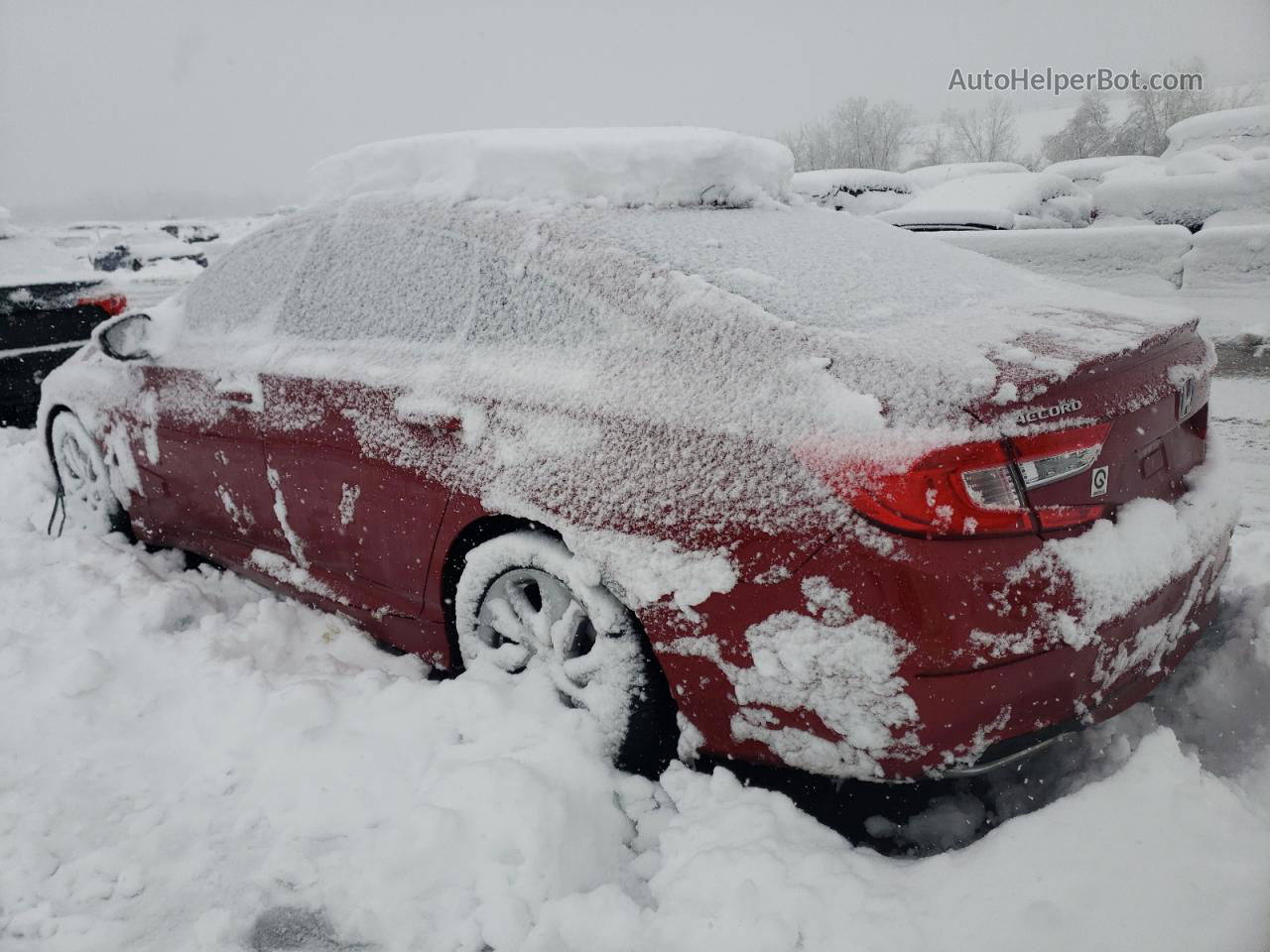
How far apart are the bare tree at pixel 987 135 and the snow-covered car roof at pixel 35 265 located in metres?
46.4

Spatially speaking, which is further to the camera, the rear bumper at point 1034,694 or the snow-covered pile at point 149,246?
the snow-covered pile at point 149,246

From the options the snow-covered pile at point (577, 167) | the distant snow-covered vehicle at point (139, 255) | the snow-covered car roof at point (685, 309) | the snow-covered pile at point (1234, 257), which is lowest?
the snow-covered pile at point (1234, 257)

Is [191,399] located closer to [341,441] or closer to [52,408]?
[341,441]

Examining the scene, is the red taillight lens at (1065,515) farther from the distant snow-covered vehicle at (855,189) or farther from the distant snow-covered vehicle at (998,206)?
the distant snow-covered vehicle at (855,189)

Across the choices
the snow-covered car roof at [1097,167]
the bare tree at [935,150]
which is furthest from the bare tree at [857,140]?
the snow-covered car roof at [1097,167]

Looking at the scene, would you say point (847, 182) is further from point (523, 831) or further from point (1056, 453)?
point (523, 831)

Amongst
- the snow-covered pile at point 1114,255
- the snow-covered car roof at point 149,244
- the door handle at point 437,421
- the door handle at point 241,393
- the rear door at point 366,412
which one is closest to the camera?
the door handle at point 437,421

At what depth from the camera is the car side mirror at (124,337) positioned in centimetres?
343

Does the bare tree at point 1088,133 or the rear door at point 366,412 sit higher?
the bare tree at point 1088,133

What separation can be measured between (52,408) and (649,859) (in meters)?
3.95

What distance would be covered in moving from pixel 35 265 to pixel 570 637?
21.5 feet

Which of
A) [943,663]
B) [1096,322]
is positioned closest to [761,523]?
[943,663]

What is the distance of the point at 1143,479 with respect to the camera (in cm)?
190

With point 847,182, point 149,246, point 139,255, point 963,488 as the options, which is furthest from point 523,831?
point 149,246
